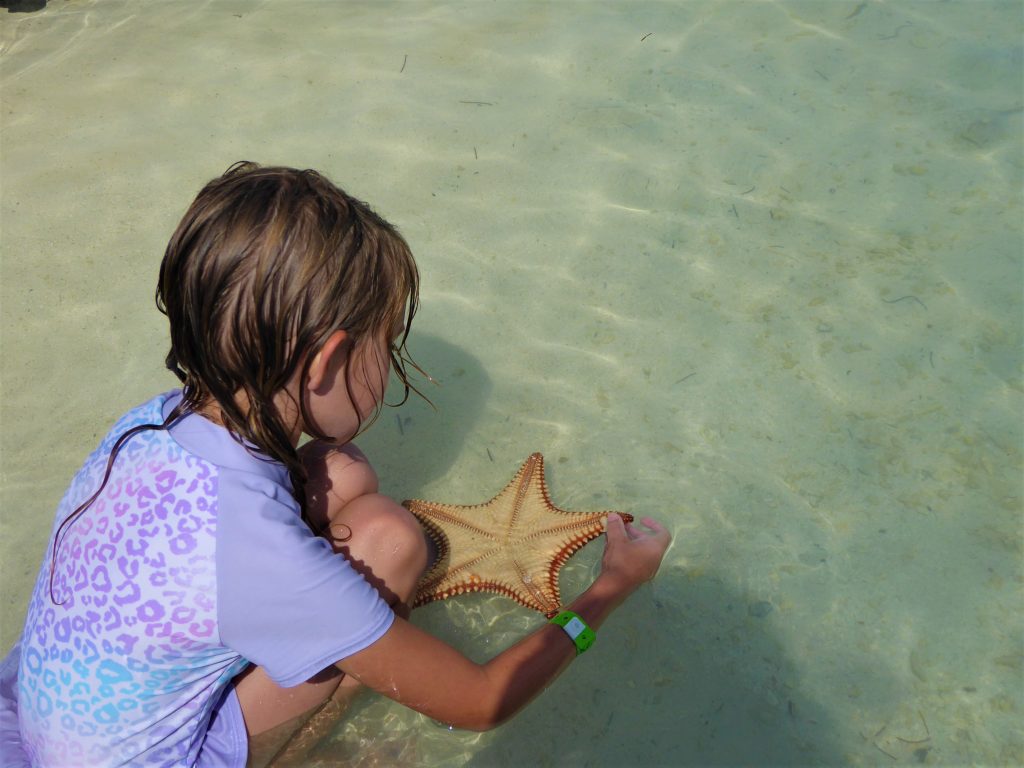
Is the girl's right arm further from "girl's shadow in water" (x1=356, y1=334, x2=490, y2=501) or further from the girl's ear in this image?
"girl's shadow in water" (x1=356, y1=334, x2=490, y2=501)

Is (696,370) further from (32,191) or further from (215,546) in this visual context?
(32,191)

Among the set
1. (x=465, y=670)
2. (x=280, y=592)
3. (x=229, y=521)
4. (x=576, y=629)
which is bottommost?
(x=576, y=629)

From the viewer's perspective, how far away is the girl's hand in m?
2.95

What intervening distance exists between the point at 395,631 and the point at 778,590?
1638mm

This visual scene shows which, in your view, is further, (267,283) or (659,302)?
(659,302)

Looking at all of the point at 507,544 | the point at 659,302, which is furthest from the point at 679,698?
the point at 659,302

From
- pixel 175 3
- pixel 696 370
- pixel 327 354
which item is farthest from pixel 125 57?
pixel 327 354

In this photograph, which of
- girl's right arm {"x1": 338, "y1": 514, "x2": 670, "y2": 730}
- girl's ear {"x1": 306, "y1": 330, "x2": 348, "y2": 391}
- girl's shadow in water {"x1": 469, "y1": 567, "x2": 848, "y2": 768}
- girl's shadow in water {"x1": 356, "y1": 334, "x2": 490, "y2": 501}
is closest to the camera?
girl's ear {"x1": 306, "y1": 330, "x2": 348, "y2": 391}

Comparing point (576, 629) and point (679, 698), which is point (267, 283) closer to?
point (576, 629)

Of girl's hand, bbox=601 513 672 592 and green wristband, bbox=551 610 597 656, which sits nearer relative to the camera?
green wristband, bbox=551 610 597 656

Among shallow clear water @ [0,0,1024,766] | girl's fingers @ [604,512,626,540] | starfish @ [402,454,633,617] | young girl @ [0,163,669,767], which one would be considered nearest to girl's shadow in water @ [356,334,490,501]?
shallow clear water @ [0,0,1024,766]

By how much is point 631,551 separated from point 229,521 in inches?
57.9

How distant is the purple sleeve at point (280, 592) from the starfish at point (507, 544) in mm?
926

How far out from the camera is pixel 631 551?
301cm
